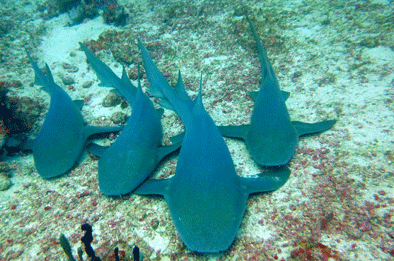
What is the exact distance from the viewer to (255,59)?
16.4 feet

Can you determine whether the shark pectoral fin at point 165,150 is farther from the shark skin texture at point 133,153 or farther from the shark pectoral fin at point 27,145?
the shark pectoral fin at point 27,145

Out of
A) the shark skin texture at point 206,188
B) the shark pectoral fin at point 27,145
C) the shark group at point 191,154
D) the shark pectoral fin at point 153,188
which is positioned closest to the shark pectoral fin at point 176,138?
the shark group at point 191,154

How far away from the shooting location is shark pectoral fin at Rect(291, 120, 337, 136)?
3.13 m

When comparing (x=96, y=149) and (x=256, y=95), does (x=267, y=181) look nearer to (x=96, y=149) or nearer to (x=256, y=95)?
(x=256, y=95)

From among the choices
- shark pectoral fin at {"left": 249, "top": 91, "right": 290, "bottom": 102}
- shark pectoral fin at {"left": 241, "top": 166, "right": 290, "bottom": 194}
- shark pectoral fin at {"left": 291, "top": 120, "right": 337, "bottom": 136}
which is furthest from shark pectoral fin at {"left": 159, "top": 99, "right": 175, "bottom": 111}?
shark pectoral fin at {"left": 291, "top": 120, "right": 337, "bottom": 136}

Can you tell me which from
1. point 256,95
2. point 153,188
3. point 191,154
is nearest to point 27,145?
point 153,188

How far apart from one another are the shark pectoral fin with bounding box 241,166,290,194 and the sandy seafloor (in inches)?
5.3

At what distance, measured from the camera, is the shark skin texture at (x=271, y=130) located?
269cm

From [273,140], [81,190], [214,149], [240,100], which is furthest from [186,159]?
[240,100]

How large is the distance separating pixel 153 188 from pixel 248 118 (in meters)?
2.12

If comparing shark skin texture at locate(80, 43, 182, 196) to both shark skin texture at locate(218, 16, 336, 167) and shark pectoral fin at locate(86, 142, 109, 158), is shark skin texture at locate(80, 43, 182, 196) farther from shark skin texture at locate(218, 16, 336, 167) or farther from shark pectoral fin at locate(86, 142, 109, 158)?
shark skin texture at locate(218, 16, 336, 167)

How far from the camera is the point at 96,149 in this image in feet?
11.3

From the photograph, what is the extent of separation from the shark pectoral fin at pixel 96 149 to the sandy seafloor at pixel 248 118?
0.18m

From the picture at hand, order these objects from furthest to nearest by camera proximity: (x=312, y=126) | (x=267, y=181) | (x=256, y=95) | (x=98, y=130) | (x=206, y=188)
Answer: (x=256, y=95), (x=98, y=130), (x=312, y=126), (x=267, y=181), (x=206, y=188)
